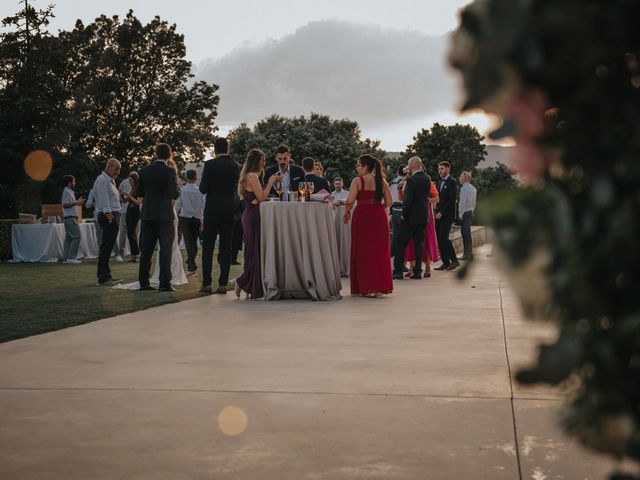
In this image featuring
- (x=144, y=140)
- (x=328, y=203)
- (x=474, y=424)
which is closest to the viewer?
(x=474, y=424)

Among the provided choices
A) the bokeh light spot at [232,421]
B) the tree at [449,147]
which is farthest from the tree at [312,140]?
the bokeh light spot at [232,421]

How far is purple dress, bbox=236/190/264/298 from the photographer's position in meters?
11.1

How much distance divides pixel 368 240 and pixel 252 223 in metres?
1.64

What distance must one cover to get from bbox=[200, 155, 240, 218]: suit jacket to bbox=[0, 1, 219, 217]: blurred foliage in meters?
28.4

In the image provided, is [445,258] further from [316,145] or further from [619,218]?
[316,145]

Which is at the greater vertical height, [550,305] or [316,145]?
[316,145]

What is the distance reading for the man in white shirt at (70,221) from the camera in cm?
2002

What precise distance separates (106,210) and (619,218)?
539 inches

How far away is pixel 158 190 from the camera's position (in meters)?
12.5

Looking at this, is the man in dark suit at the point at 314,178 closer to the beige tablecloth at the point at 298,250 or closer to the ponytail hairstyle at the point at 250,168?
the ponytail hairstyle at the point at 250,168

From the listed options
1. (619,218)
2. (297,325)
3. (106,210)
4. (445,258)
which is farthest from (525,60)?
(445,258)

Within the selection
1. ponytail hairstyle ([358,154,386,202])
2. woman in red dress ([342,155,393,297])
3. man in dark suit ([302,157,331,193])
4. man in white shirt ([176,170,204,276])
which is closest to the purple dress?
woman in red dress ([342,155,393,297])

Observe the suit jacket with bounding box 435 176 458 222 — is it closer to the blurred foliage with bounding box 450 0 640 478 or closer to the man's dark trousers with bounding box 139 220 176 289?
the man's dark trousers with bounding box 139 220 176 289

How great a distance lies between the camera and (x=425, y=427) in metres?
4.29
